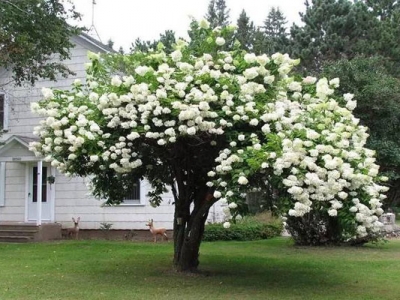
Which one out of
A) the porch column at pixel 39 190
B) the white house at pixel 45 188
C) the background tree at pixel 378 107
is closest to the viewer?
the background tree at pixel 378 107

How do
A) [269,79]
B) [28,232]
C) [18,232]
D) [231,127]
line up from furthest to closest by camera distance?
[18,232] → [28,232] → [269,79] → [231,127]

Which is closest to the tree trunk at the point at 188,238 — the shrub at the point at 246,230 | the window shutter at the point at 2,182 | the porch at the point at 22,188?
the shrub at the point at 246,230

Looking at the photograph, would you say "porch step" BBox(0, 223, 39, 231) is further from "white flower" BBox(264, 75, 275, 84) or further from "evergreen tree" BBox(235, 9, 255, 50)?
"evergreen tree" BBox(235, 9, 255, 50)

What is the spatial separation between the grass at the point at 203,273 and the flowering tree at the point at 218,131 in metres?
1.24

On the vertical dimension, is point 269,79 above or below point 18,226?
above

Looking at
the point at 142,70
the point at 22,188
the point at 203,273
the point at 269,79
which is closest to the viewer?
the point at 142,70

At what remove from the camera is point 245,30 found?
51781 mm

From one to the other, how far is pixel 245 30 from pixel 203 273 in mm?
43255

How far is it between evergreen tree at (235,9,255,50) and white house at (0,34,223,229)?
100 ft

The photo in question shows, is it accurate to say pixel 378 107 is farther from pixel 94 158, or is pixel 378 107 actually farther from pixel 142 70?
pixel 94 158

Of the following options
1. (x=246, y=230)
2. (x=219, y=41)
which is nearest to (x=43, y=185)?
(x=246, y=230)

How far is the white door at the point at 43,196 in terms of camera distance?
64.5ft

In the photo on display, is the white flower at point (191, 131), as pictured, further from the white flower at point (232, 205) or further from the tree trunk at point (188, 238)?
the tree trunk at point (188, 238)

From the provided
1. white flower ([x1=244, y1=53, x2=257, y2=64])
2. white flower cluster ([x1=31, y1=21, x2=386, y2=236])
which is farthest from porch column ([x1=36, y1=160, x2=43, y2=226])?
white flower ([x1=244, y1=53, x2=257, y2=64])
